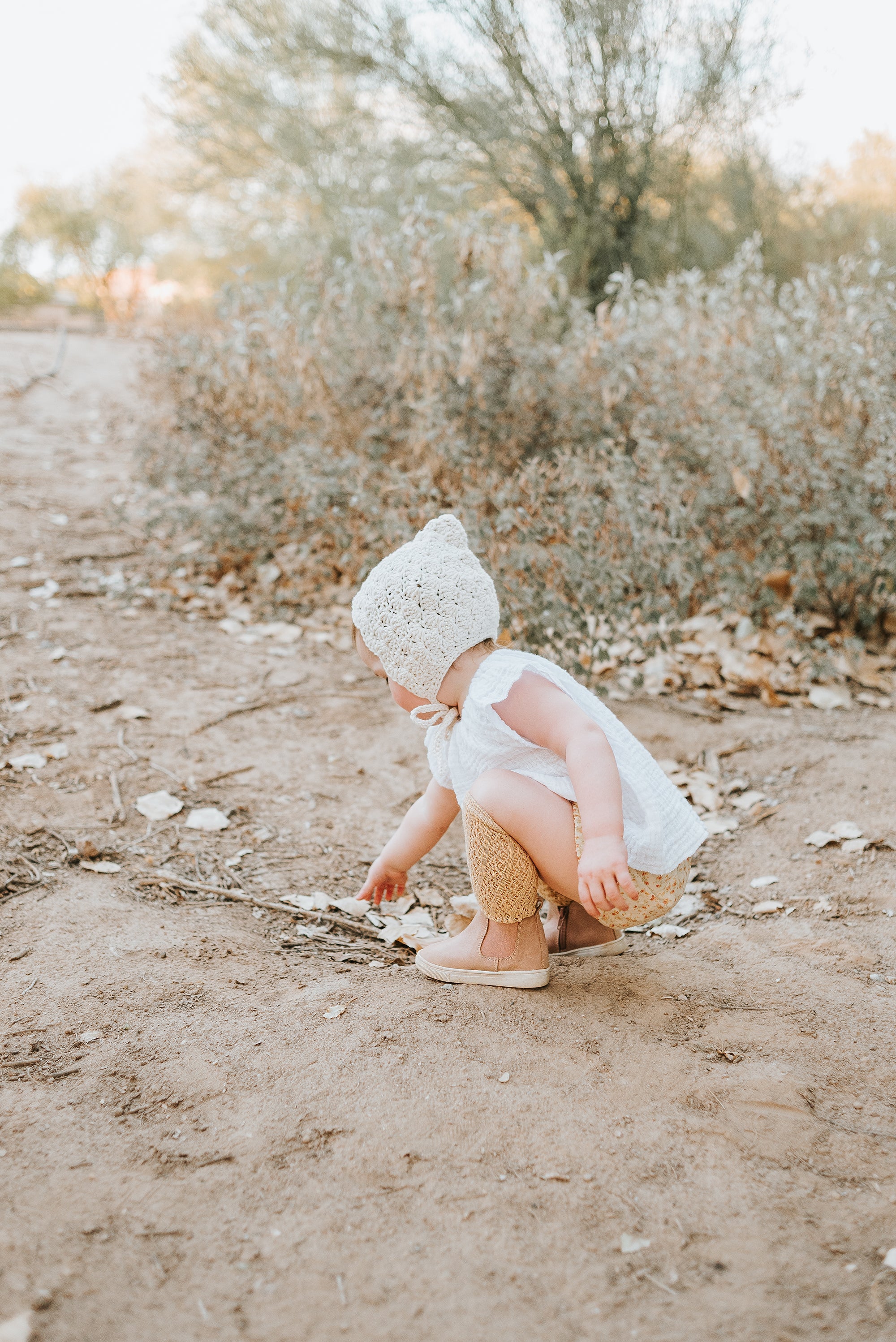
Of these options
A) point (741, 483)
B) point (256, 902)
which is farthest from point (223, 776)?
point (741, 483)

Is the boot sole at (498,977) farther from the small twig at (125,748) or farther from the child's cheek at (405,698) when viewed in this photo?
the small twig at (125,748)

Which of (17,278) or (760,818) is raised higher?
(17,278)

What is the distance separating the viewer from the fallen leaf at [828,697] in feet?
10.8

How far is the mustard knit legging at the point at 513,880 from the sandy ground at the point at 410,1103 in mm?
153

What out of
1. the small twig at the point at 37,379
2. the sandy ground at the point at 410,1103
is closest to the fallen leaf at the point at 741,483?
the sandy ground at the point at 410,1103

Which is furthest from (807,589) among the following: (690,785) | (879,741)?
(690,785)

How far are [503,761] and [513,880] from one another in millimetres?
229

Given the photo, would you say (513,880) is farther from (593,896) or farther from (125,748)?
(125,748)

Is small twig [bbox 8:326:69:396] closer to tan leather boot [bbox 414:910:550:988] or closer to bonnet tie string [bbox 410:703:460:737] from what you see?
bonnet tie string [bbox 410:703:460:737]

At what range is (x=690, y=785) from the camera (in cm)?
282

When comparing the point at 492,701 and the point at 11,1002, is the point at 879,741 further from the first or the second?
the point at 11,1002

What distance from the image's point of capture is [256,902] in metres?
2.21

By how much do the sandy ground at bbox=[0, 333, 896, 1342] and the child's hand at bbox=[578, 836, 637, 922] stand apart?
0.26 meters

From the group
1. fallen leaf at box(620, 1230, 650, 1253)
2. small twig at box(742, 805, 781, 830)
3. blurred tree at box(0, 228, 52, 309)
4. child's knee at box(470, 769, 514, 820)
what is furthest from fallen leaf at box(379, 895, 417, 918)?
blurred tree at box(0, 228, 52, 309)
